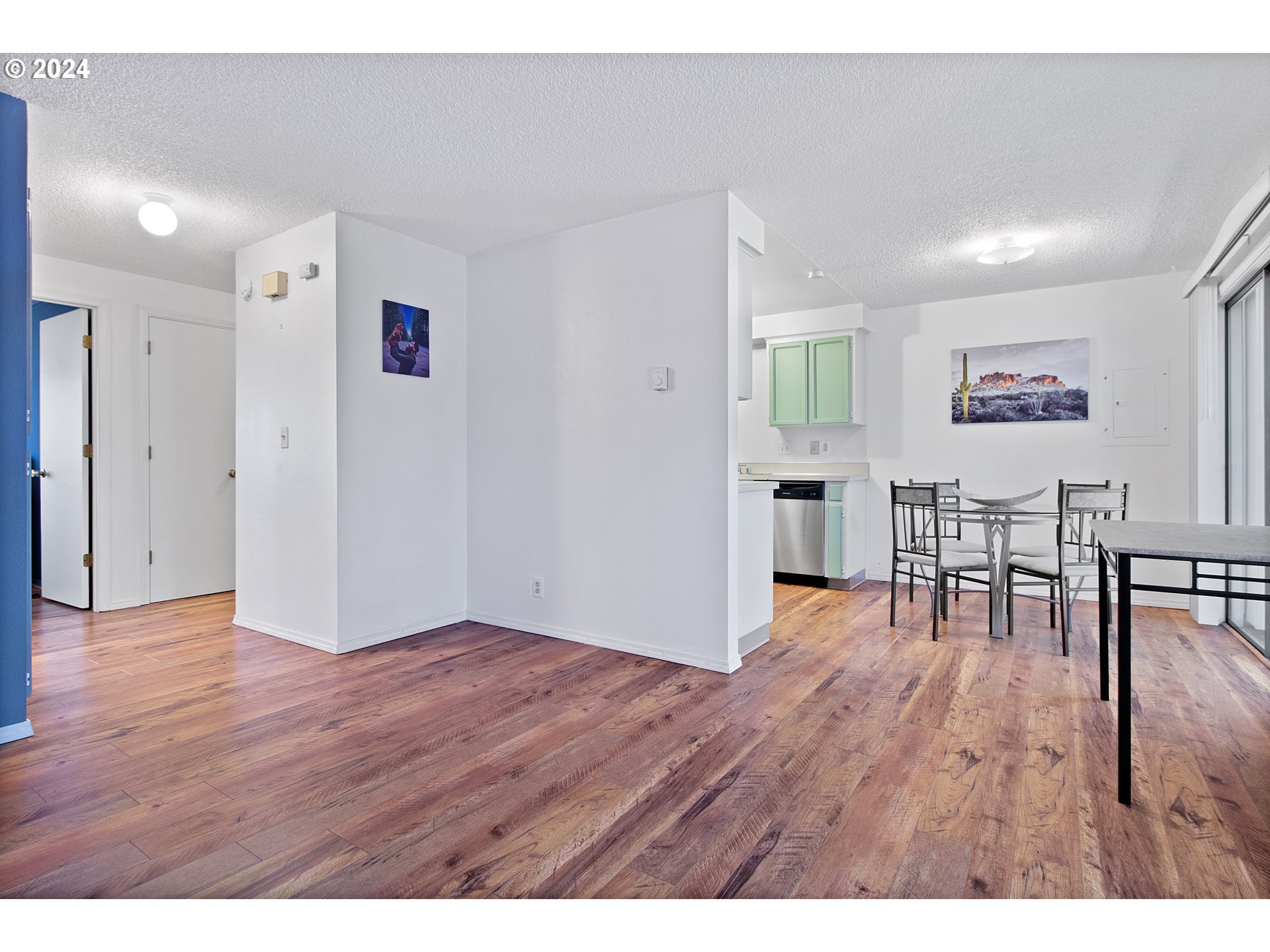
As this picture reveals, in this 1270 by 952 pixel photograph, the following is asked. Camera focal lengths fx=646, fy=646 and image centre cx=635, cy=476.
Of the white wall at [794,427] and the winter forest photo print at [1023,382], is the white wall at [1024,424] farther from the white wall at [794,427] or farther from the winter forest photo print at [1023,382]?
the white wall at [794,427]

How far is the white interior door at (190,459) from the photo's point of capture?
15.2 ft

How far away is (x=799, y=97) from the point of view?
229 centimetres

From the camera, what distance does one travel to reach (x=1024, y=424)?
501cm

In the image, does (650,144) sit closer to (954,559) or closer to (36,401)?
(954,559)

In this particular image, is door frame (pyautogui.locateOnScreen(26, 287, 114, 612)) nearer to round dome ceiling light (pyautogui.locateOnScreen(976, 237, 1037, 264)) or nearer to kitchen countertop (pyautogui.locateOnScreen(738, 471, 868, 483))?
kitchen countertop (pyautogui.locateOnScreen(738, 471, 868, 483))

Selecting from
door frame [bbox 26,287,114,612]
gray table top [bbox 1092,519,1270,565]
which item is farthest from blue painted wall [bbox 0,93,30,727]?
gray table top [bbox 1092,519,1270,565]

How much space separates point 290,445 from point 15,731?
1.73 metres

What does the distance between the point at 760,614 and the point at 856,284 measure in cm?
275

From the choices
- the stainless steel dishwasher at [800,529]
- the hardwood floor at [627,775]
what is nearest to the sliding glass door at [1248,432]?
the hardwood floor at [627,775]

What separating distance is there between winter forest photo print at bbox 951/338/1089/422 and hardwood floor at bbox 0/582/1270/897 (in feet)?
6.60

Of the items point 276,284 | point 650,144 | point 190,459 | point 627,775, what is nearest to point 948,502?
point 650,144

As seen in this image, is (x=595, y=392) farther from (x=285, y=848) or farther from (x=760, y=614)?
(x=285, y=848)

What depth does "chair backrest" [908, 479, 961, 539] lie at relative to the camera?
Result: 13.5 ft
